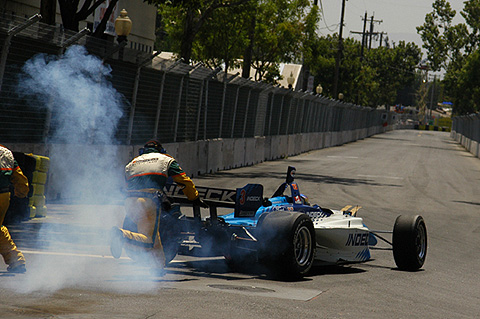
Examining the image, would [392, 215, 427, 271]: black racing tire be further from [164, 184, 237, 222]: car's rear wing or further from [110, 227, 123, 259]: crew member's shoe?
[110, 227, 123, 259]: crew member's shoe

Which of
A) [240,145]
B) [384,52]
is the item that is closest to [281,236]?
[240,145]

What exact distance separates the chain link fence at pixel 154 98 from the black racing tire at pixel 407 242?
6622 mm

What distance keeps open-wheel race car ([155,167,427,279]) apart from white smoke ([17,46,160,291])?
3.36m

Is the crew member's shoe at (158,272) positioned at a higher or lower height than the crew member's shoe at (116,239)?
lower

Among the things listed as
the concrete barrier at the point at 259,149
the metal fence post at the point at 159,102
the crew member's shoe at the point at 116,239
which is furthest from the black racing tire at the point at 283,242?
the concrete barrier at the point at 259,149

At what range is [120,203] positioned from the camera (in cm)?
1471

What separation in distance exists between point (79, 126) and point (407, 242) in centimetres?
789

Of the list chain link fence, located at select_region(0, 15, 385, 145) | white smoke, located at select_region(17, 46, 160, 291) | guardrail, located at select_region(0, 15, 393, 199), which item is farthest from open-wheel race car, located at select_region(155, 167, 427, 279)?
guardrail, located at select_region(0, 15, 393, 199)

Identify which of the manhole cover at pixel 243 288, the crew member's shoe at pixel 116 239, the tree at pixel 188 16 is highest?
the tree at pixel 188 16

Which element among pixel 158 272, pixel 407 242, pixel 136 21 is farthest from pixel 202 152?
pixel 158 272

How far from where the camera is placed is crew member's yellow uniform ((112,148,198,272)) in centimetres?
780

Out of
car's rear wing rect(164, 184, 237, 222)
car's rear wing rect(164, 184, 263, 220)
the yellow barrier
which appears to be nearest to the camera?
car's rear wing rect(164, 184, 237, 222)

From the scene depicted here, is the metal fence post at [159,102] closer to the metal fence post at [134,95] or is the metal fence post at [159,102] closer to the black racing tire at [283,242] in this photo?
the metal fence post at [134,95]

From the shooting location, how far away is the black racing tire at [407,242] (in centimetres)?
950
